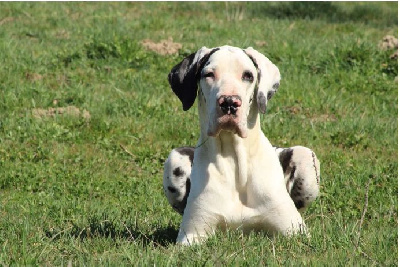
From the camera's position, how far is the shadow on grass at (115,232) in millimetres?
6022

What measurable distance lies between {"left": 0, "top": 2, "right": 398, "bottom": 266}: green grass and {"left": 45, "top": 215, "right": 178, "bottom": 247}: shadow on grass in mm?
19

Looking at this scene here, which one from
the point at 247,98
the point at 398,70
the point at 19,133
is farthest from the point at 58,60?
the point at 247,98

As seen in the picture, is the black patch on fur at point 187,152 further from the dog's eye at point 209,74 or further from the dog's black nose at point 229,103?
the dog's black nose at point 229,103

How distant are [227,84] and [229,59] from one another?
0.26m

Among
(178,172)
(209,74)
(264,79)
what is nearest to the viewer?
(209,74)

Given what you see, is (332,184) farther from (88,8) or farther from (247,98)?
(88,8)

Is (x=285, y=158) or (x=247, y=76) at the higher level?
(x=247, y=76)

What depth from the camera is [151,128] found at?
977 cm

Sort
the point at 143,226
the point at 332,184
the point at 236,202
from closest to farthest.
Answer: the point at 236,202 < the point at 143,226 < the point at 332,184

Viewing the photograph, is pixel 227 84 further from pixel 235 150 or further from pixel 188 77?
pixel 235 150

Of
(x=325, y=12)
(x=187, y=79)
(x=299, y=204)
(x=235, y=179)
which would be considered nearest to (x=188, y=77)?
(x=187, y=79)

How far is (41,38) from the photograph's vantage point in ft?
42.5

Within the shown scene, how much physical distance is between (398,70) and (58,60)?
4.68m

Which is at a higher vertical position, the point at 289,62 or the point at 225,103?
the point at 225,103
